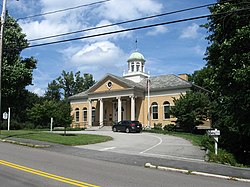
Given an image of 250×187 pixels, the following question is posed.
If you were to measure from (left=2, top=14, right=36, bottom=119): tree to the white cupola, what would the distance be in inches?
633

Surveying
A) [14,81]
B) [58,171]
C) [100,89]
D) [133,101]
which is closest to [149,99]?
[133,101]

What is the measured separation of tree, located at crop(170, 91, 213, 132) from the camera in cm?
3550

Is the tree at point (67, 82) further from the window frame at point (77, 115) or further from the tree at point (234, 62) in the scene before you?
the tree at point (234, 62)

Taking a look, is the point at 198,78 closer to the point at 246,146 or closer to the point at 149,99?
the point at 149,99

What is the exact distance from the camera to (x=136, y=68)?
5409cm

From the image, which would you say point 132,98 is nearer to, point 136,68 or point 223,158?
point 136,68

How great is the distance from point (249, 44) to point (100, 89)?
37207 millimetres

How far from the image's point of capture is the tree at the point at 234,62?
44.6ft

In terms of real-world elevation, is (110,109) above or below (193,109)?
above

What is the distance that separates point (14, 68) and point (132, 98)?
16.9 meters

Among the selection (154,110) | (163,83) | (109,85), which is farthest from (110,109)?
(163,83)

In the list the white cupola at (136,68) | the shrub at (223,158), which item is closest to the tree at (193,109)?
the white cupola at (136,68)

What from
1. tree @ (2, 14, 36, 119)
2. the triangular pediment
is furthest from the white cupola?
tree @ (2, 14, 36, 119)

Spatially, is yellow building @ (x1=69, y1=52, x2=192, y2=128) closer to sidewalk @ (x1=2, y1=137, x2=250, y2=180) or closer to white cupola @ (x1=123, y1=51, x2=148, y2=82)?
white cupola @ (x1=123, y1=51, x2=148, y2=82)
